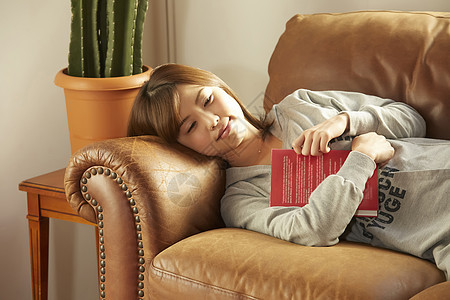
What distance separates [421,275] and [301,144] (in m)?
0.37

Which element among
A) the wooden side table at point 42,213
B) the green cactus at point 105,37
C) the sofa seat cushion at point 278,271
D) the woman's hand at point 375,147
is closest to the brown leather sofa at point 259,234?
the sofa seat cushion at point 278,271

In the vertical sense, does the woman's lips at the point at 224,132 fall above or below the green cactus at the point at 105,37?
below

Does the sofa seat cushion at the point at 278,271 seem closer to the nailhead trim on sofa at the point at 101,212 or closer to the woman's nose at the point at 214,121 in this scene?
the nailhead trim on sofa at the point at 101,212

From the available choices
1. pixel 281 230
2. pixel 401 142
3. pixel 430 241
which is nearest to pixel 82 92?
pixel 281 230

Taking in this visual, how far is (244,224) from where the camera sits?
1.28 meters

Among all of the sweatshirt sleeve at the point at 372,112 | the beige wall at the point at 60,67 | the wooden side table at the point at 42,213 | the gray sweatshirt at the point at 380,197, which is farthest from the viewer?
the beige wall at the point at 60,67

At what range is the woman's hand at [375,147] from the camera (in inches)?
47.5

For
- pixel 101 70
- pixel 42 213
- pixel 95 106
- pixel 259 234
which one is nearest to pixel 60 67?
pixel 101 70

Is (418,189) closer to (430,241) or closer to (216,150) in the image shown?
(430,241)

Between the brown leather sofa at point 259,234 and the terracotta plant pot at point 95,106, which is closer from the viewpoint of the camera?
the brown leather sofa at point 259,234

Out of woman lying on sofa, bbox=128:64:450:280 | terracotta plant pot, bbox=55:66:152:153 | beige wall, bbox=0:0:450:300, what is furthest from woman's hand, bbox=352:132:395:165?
terracotta plant pot, bbox=55:66:152:153

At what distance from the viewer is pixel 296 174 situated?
1.22 m

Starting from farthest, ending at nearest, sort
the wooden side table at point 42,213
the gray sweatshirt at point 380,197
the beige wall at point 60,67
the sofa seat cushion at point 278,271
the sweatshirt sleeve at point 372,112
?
1. the beige wall at point 60,67
2. the wooden side table at point 42,213
3. the sweatshirt sleeve at point 372,112
4. the gray sweatshirt at point 380,197
5. the sofa seat cushion at point 278,271

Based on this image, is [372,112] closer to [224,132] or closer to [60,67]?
[224,132]
